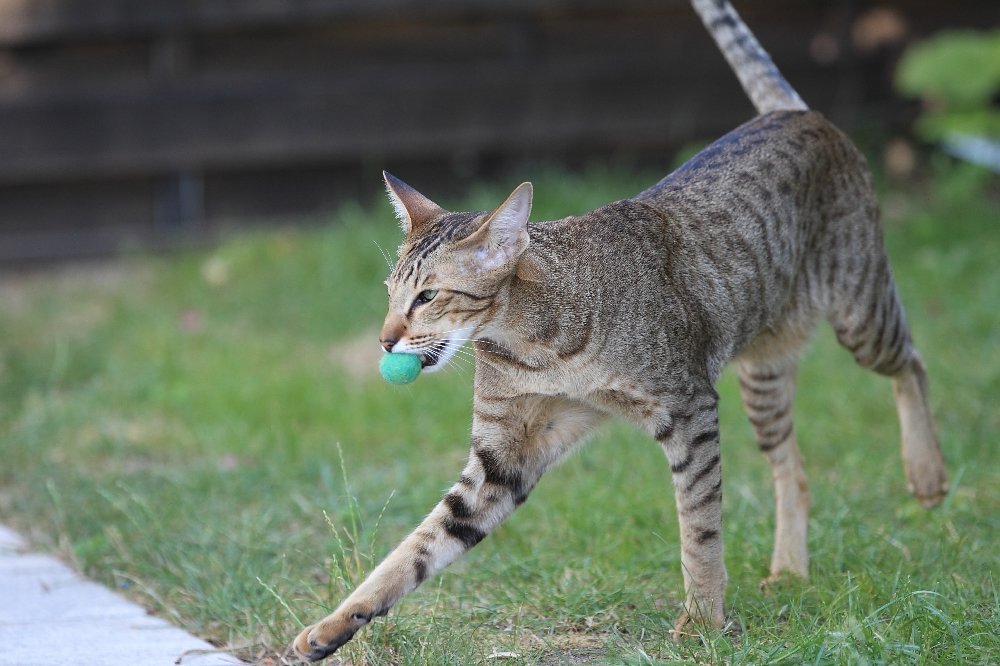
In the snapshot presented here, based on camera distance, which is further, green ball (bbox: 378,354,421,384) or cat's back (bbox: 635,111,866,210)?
cat's back (bbox: 635,111,866,210)

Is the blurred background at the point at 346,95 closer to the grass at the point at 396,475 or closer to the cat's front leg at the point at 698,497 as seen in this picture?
Result: the grass at the point at 396,475

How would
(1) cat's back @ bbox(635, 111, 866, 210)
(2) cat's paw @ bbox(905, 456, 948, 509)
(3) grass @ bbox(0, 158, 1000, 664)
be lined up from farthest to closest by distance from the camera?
(2) cat's paw @ bbox(905, 456, 948, 509) < (1) cat's back @ bbox(635, 111, 866, 210) < (3) grass @ bbox(0, 158, 1000, 664)

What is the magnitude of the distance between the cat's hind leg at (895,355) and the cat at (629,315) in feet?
0.20

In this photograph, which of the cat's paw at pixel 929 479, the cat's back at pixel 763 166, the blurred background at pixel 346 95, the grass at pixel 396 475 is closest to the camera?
the grass at pixel 396 475

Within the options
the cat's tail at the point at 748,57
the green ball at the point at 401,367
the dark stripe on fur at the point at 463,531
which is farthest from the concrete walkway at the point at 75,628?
the cat's tail at the point at 748,57

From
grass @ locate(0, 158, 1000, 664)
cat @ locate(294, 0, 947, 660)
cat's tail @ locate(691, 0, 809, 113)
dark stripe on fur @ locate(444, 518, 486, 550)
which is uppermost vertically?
cat's tail @ locate(691, 0, 809, 113)

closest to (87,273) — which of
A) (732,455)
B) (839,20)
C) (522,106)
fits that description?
(522,106)

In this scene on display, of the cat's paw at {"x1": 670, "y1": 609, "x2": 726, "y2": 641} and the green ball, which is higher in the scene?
the green ball

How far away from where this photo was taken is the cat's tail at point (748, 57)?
421cm

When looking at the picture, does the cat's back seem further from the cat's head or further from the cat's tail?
the cat's head

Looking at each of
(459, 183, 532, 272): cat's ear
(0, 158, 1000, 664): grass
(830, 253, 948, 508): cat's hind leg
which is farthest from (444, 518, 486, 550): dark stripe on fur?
(830, 253, 948, 508): cat's hind leg

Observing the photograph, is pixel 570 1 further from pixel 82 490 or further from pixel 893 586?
pixel 893 586

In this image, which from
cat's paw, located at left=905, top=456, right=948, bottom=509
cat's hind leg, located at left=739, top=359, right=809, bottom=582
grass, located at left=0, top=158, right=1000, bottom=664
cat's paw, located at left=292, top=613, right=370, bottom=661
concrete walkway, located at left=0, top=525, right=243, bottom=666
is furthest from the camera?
cat's paw, located at left=905, top=456, right=948, bottom=509

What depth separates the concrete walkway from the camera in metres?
3.17
